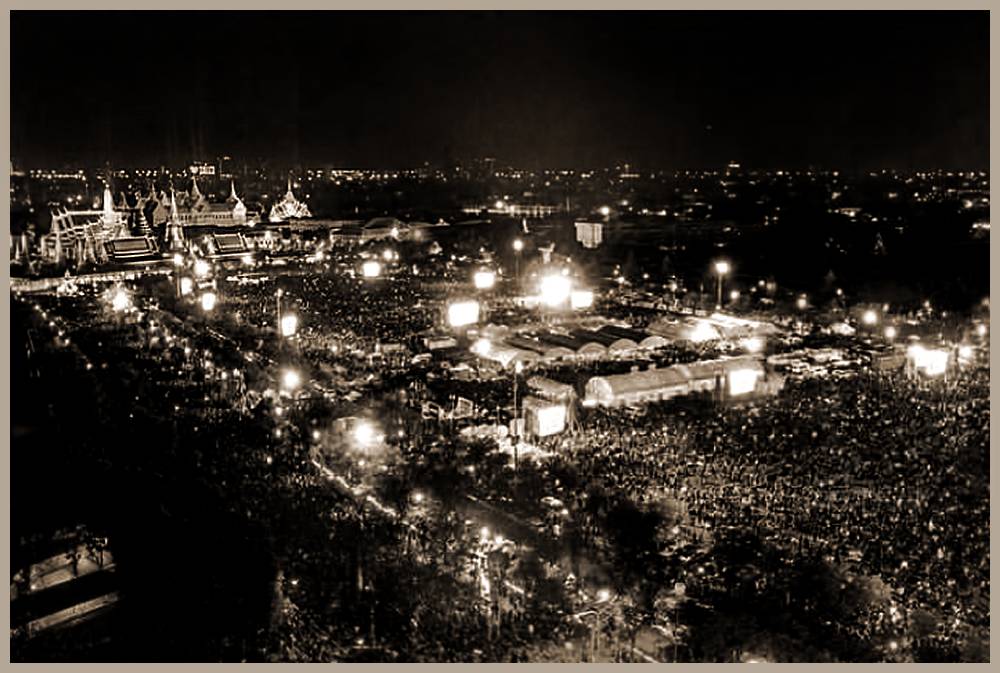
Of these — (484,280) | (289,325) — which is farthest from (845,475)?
(484,280)

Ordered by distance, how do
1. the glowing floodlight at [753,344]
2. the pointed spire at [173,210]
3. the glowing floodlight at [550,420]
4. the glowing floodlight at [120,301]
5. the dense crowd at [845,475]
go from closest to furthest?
the dense crowd at [845,475], the glowing floodlight at [550,420], the pointed spire at [173,210], the glowing floodlight at [753,344], the glowing floodlight at [120,301]

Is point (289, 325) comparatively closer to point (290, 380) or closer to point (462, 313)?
point (462, 313)

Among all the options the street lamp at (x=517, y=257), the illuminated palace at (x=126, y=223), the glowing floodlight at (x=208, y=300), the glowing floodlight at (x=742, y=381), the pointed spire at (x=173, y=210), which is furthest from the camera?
the street lamp at (x=517, y=257)

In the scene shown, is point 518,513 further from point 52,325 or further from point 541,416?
point 52,325

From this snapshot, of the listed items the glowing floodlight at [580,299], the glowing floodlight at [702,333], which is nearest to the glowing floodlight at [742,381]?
the glowing floodlight at [702,333]

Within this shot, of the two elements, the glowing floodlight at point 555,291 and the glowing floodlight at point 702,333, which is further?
the glowing floodlight at point 555,291

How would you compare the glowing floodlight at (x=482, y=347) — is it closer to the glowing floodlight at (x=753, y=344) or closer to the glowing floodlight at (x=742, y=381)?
the glowing floodlight at (x=742, y=381)

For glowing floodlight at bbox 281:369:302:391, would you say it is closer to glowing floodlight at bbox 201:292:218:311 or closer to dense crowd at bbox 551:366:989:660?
dense crowd at bbox 551:366:989:660

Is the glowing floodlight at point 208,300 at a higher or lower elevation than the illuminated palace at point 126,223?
lower

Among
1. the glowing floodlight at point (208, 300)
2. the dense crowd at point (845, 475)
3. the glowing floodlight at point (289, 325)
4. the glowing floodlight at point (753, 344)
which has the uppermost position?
the glowing floodlight at point (208, 300)
